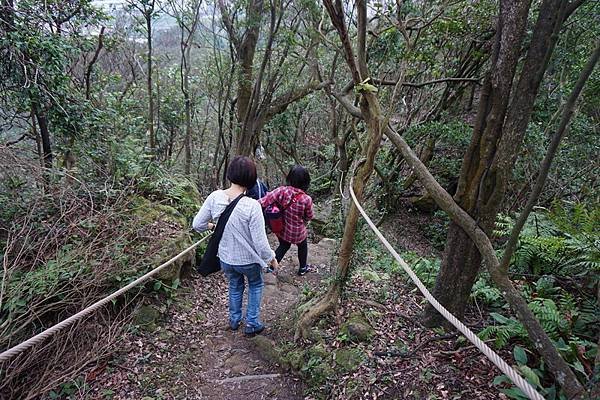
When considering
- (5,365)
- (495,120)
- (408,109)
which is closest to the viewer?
(495,120)

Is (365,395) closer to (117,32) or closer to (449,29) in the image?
(449,29)

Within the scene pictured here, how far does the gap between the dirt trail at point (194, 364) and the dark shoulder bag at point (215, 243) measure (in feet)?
2.80

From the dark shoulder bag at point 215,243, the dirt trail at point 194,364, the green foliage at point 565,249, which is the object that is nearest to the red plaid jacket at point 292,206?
the dirt trail at point 194,364

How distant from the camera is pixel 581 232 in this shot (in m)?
3.44

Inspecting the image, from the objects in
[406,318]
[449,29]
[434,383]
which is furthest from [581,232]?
[449,29]

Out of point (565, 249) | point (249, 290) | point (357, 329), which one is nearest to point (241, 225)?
point (249, 290)

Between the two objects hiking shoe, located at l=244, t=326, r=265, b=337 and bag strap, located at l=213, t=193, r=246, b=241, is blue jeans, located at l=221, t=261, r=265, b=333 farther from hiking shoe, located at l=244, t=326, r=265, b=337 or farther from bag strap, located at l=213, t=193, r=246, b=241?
bag strap, located at l=213, t=193, r=246, b=241

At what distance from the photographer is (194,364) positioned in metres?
3.40

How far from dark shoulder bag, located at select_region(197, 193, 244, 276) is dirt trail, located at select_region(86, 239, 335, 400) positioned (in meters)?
0.85

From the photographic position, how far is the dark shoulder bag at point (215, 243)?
10.6 feet

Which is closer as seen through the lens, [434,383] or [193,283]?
[434,383]

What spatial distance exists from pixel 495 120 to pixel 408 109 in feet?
24.5

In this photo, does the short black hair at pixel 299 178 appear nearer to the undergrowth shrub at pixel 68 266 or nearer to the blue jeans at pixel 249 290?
the blue jeans at pixel 249 290

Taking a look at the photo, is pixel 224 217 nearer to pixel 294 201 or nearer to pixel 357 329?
pixel 294 201
